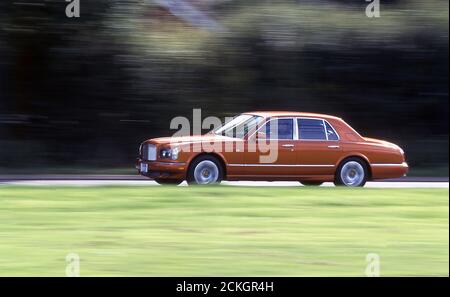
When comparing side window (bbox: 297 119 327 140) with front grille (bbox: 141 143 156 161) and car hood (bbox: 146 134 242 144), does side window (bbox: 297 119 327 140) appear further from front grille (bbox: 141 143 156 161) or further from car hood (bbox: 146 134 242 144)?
front grille (bbox: 141 143 156 161)

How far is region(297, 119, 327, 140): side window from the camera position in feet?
48.9

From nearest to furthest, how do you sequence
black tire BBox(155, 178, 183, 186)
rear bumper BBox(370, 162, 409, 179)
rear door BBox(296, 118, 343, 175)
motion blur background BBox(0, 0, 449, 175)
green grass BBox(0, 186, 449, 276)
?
1. green grass BBox(0, 186, 449, 276)
2. black tire BBox(155, 178, 183, 186)
3. rear door BBox(296, 118, 343, 175)
4. rear bumper BBox(370, 162, 409, 179)
5. motion blur background BBox(0, 0, 449, 175)

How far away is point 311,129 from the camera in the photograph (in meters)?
15.0

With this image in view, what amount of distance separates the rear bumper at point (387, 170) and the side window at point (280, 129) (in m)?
1.52

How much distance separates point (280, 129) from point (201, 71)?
5728 millimetres

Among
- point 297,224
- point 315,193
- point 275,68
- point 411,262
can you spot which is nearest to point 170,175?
point 315,193

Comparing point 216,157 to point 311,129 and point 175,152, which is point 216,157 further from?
point 311,129

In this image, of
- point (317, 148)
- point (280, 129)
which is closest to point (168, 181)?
point (280, 129)

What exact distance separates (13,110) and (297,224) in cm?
1153

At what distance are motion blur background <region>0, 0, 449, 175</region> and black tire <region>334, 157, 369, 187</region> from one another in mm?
5610

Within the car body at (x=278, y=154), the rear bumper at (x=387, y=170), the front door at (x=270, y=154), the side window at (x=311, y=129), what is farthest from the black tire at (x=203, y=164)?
the rear bumper at (x=387, y=170)

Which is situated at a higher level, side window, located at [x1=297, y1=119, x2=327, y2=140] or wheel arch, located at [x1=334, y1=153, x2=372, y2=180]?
side window, located at [x1=297, y1=119, x2=327, y2=140]

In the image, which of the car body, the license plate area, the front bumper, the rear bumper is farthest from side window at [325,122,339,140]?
the license plate area
